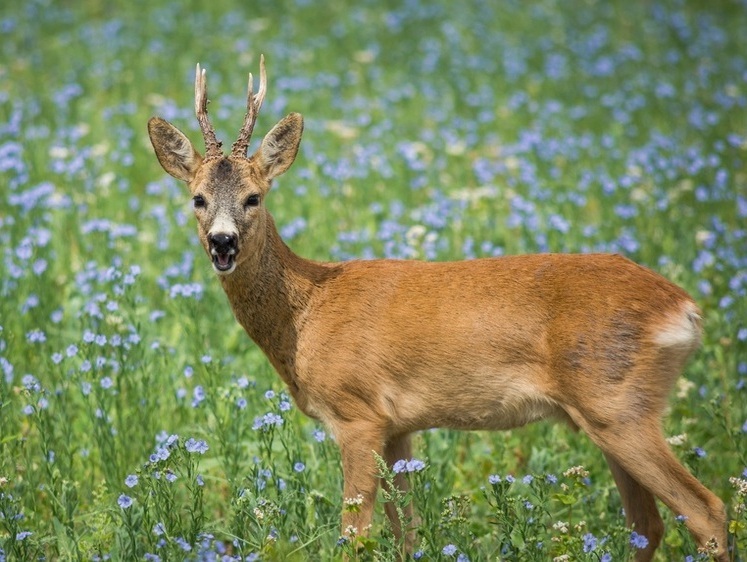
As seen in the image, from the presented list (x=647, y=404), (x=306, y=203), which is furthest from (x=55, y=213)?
(x=647, y=404)

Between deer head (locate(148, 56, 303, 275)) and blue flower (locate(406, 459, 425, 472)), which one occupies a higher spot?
deer head (locate(148, 56, 303, 275))

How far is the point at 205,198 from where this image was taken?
4875 millimetres

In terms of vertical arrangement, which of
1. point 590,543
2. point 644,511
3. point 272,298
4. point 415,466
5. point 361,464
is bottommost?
point 644,511

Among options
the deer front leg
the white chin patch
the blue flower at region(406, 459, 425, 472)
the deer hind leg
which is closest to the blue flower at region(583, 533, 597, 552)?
the deer hind leg

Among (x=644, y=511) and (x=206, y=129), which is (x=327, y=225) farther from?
(x=644, y=511)

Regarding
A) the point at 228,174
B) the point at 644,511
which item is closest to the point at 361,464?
the point at 644,511

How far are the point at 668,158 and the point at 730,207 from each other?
66 cm

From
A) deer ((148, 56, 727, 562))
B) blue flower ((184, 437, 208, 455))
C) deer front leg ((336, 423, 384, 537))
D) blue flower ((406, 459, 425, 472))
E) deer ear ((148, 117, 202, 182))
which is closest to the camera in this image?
blue flower ((406, 459, 425, 472))

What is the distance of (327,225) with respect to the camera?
25.6 feet

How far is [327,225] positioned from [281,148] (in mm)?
2622

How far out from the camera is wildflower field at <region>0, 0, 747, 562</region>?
450cm

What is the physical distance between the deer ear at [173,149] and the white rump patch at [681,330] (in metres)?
2.23

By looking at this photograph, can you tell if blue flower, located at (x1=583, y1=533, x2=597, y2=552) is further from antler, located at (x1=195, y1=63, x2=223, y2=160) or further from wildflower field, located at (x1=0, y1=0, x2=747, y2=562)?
antler, located at (x1=195, y1=63, x2=223, y2=160)

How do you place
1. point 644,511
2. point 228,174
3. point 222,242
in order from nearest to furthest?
point 222,242 < point 644,511 < point 228,174
